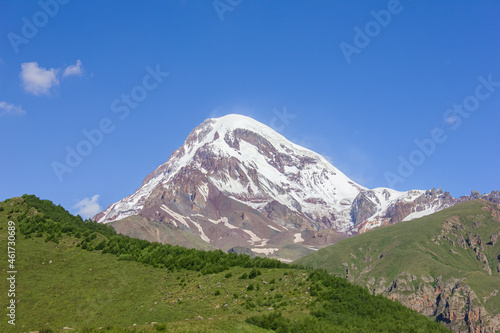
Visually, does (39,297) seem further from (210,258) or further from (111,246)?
(210,258)

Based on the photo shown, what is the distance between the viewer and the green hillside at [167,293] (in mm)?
37188

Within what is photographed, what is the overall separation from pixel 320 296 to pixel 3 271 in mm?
29824

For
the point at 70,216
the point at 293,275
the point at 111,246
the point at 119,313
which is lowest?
the point at 119,313

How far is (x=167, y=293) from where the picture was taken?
44.7 m

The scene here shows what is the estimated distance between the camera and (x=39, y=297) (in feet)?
141

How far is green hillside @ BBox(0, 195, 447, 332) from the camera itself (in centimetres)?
3719

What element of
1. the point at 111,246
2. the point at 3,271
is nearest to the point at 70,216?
the point at 111,246

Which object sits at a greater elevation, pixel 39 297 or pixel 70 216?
pixel 70 216

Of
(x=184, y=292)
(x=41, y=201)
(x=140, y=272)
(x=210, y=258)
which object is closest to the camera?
(x=184, y=292)

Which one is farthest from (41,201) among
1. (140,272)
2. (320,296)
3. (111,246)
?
(320,296)

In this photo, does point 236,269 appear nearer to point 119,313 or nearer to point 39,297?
point 119,313

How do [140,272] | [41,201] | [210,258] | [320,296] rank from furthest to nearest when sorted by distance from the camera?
[41,201], [210,258], [140,272], [320,296]

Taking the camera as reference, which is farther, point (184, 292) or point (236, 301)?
point (184, 292)

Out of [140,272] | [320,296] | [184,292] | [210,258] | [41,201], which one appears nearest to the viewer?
[320,296]
